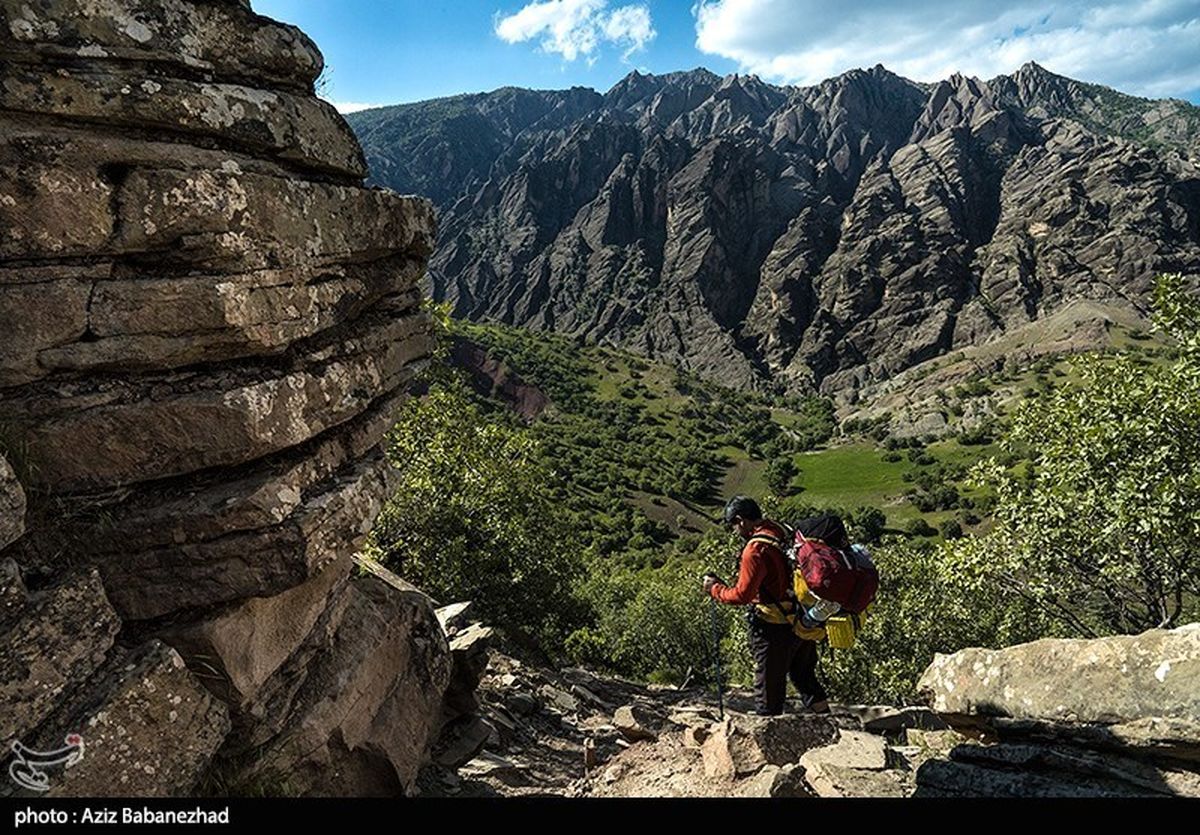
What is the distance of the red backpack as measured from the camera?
9.32 metres

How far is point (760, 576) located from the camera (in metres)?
10.2

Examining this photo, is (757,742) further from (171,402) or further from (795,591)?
(171,402)

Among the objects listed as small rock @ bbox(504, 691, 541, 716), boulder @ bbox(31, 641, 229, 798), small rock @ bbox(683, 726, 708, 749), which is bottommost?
small rock @ bbox(504, 691, 541, 716)

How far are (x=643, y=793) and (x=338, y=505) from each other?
5.88 m

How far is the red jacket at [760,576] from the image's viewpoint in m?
10.2

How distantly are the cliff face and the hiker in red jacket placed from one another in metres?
5.38

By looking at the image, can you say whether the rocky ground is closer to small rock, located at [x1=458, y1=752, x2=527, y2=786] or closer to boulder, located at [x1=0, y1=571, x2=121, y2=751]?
small rock, located at [x1=458, y1=752, x2=527, y2=786]

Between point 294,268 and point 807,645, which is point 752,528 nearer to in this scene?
point 807,645

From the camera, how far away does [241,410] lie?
7.45 m

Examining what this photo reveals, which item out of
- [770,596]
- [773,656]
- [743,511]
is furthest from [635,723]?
[743,511]

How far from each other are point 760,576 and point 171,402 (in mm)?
7842

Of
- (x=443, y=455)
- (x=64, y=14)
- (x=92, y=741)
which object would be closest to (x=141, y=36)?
(x=64, y=14)

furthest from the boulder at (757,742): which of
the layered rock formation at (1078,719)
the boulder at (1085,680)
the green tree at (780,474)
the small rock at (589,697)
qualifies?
the green tree at (780,474)

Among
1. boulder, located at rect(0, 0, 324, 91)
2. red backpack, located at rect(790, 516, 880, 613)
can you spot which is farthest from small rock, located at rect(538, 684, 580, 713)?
boulder, located at rect(0, 0, 324, 91)
